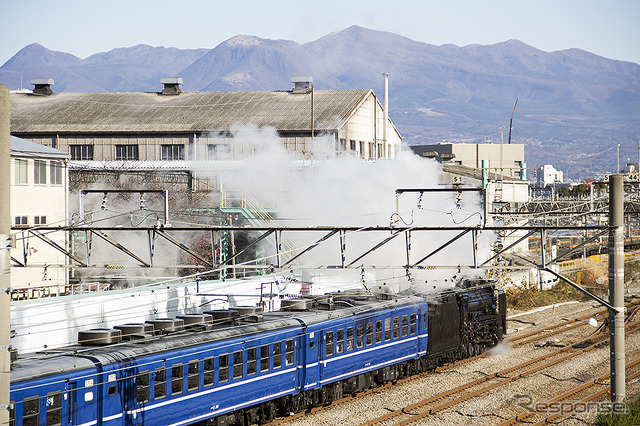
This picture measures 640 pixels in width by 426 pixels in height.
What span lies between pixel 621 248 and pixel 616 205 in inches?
37.4

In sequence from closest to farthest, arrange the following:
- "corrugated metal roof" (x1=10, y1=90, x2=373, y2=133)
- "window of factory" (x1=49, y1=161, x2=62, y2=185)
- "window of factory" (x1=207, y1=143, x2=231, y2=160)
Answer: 1. "window of factory" (x1=49, y1=161, x2=62, y2=185)
2. "window of factory" (x1=207, y1=143, x2=231, y2=160)
3. "corrugated metal roof" (x1=10, y1=90, x2=373, y2=133)

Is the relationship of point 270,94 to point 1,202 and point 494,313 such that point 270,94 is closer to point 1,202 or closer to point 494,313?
point 494,313

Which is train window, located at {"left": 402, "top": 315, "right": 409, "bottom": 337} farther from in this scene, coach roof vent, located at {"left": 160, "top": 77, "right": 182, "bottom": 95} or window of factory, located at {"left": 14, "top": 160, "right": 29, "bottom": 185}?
coach roof vent, located at {"left": 160, "top": 77, "right": 182, "bottom": 95}

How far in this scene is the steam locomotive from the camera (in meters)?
13.5

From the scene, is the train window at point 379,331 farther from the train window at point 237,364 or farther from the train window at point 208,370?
the train window at point 208,370

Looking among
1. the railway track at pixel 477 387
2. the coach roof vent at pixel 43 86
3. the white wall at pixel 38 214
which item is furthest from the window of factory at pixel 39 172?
the coach roof vent at pixel 43 86

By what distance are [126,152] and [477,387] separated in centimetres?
3397

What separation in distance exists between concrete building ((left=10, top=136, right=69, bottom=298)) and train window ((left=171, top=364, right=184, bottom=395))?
1859 centimetres

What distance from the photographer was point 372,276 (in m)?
34.8

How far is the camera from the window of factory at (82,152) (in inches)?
2000

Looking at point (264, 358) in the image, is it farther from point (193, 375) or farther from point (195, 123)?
point (195, 123)

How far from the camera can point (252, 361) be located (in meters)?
17.8

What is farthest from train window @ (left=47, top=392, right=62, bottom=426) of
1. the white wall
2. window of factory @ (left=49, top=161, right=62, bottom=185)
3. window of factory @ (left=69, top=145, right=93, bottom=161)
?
window of factory @ (left=69, top=145, right=93, bottom=161)

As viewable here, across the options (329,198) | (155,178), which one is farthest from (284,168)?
(155,178)
